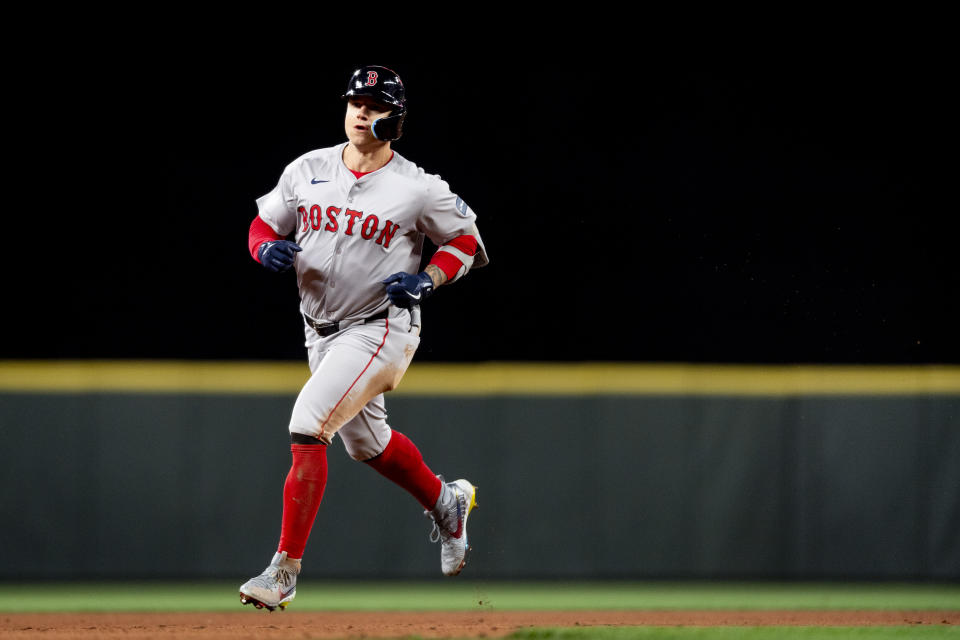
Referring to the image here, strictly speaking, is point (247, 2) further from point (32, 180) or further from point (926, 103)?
point (926, 103)

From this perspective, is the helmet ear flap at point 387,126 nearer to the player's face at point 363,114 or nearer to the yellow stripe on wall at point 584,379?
the player's face at point 363,114

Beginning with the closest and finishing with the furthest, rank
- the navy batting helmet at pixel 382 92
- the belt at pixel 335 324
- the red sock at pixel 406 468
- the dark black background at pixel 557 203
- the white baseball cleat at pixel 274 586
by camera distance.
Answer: the white baseball cleat at pixel 274 586, the navy batting helmet at pixel 382 92, the belt at pixel 335 324, the red sock at pixel 406 468, the dark black background at pixel 557 203

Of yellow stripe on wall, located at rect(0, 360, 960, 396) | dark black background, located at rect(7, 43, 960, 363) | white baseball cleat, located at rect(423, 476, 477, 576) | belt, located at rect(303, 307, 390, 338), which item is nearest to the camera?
belt, located at rect(303, 307, 390, 338)

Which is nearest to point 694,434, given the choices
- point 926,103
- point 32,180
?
point 926,103

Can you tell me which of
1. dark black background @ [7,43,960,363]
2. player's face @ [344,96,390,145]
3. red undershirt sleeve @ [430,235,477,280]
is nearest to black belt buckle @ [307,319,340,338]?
red undershirt sleeve @ [430,235,477,280]

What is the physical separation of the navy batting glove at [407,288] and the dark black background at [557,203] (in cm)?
473

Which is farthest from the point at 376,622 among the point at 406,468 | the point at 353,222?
the point at 353,222

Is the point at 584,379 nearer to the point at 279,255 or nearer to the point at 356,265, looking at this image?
the point at 356,265

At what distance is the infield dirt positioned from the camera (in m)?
4.59

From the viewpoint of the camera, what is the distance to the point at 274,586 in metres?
3.78

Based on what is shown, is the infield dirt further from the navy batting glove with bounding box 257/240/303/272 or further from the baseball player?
the navy batting glove with bounding box 257/240/303/272

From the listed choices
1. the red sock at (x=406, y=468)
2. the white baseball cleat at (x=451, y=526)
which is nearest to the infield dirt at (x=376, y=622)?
the white baseball cleat at (x=451, y=526)

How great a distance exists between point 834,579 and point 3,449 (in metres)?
4.56

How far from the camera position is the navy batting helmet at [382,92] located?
4.03 meters
